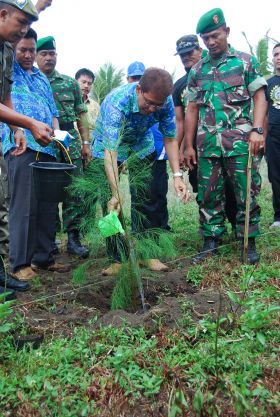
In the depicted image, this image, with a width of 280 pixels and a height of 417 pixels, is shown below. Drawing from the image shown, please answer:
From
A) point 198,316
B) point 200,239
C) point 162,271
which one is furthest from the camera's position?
point 200,239

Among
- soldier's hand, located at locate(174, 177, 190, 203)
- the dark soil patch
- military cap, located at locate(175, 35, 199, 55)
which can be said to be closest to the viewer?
the dark soil patch

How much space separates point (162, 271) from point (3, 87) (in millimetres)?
1782

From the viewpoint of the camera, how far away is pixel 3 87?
10.4 feet

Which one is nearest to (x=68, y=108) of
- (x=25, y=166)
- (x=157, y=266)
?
(x=25, y=166)

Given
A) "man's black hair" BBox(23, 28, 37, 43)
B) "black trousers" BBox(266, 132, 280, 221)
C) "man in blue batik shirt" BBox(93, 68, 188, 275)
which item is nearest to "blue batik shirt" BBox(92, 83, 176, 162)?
"man in blue batik shirt" BBox(93, 68, 188, 275)

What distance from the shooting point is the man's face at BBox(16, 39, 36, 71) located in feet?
12.1

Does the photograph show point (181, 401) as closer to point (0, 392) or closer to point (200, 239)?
point (0, 392)

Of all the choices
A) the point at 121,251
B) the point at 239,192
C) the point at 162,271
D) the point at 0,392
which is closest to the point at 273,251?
the point at 239,192

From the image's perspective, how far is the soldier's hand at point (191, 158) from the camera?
431cm

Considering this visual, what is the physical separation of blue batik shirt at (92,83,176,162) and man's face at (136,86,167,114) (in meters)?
0.04

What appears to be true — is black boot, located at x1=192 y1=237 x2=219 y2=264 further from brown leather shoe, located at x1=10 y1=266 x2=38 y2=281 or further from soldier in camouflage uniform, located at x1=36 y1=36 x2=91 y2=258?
brown leather shoe, located at x1=10 y1=266 x2=38 y2=281

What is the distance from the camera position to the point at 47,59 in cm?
449

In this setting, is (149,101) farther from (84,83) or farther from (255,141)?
(84,83)

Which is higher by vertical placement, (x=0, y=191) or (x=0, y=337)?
(x=0, y=191)
